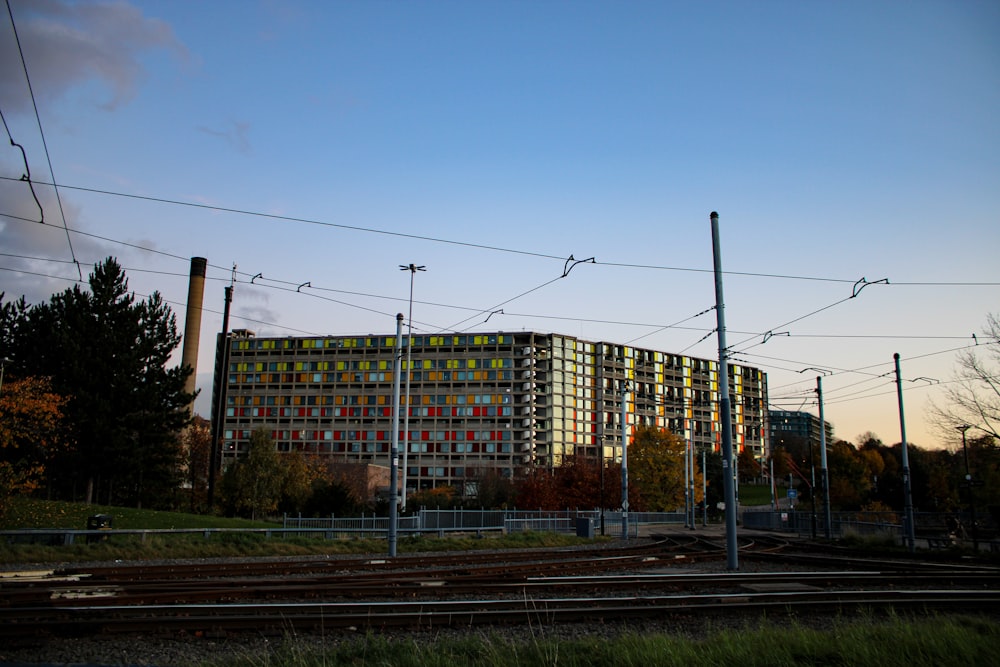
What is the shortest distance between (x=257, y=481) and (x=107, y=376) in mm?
16961

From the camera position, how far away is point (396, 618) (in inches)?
431

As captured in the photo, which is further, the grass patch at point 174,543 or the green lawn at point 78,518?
the green lawn at point 78,518

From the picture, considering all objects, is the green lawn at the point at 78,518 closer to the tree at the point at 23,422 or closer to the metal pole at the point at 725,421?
the tree at the point at 23,422

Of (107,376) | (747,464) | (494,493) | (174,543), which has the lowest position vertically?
(174,543)

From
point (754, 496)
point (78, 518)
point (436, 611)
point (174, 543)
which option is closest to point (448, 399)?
point (754, 496)

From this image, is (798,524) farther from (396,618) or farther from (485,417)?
(485,417)

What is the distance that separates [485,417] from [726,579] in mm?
116001

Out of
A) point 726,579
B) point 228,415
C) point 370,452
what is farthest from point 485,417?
point 726,579

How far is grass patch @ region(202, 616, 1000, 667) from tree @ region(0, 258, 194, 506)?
40734mm

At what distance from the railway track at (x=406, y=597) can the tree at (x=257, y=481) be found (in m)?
42.7

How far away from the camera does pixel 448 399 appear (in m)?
133

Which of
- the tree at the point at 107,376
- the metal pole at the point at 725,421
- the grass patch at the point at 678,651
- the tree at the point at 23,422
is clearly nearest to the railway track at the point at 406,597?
the metal pole at the point at 725,421

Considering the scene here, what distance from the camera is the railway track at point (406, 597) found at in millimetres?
10602

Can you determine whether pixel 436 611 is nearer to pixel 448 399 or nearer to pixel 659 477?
pixel 659 477
